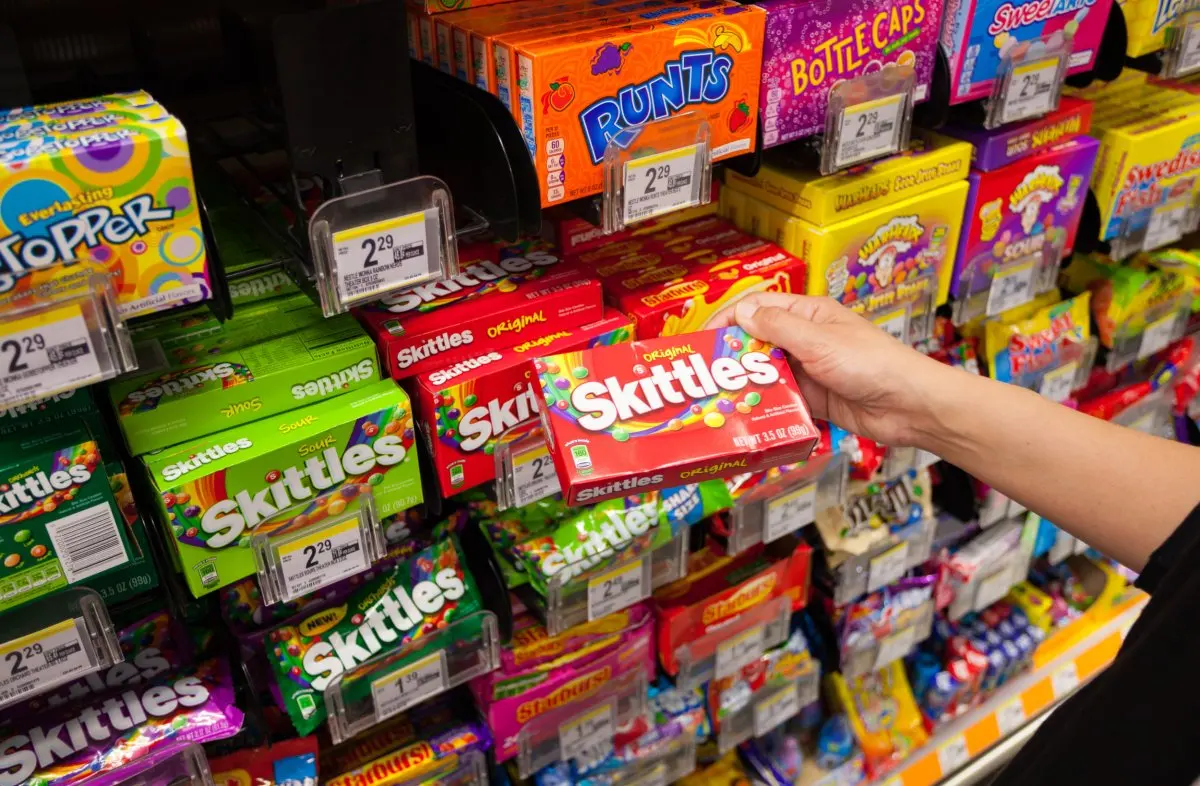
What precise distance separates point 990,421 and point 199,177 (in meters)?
1.18

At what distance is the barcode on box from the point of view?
1086 millimetres

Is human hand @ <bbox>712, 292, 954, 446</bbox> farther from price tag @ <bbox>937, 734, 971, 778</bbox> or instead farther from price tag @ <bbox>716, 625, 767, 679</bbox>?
price tag @ <bbox>937, 734, 971, 778</bbox>

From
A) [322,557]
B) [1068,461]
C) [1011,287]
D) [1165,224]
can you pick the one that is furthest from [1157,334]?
[322,557]

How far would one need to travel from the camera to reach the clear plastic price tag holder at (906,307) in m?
1.65

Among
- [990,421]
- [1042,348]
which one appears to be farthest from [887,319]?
[1042,348]

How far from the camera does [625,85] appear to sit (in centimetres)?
119

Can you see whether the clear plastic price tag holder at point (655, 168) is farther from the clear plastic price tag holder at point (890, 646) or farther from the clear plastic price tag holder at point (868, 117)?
the clear plastic price tag holder at point (890, 646)

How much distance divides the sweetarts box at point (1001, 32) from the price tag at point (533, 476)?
86cm

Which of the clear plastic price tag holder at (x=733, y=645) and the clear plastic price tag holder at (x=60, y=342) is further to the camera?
the clear plastic price tag holder at (x=733, y=645)

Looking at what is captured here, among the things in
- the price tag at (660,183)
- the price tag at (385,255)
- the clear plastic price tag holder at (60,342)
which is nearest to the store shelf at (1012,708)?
the price tag at (660,183)

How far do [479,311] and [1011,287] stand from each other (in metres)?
1.11

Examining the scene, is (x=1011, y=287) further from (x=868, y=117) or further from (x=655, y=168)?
(x=655, y=168)

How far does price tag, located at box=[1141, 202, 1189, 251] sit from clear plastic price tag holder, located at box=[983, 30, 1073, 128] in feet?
1.88

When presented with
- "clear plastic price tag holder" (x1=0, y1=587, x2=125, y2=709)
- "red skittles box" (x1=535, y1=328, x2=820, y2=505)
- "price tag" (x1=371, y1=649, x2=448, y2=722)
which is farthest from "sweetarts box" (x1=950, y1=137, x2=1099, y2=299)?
"clear plastic price tag holder" (x1=0, y1=587, x2=125, y2=709)
